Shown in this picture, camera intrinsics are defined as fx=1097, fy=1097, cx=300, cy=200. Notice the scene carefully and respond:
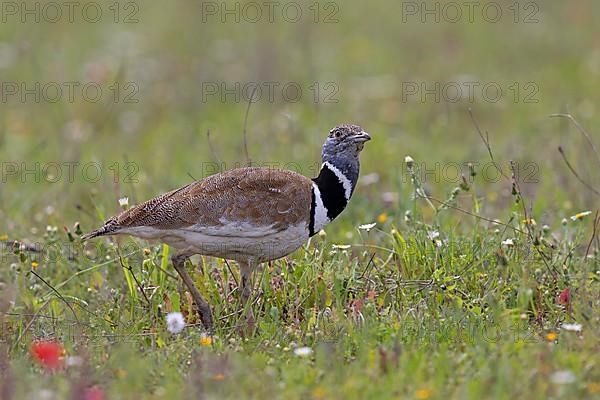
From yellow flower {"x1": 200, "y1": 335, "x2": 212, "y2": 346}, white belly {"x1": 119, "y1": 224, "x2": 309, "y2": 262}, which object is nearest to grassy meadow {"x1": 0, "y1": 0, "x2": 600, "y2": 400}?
yellow flower {"x1": 200, "y1": 335, "x2": 212, "y2": 346}

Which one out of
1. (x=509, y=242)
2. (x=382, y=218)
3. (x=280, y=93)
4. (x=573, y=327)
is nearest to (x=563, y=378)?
(x=573, y=327)

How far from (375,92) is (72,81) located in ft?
10.7

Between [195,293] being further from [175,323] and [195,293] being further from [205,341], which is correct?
[205,341]

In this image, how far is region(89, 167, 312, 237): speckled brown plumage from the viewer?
5746 millimetres

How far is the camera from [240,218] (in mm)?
5750

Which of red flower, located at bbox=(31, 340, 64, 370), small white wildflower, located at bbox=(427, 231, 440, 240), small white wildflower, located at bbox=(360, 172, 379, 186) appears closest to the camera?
red flower, located at bbox=(31, 340, 64, 370)

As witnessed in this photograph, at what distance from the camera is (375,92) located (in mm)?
11781

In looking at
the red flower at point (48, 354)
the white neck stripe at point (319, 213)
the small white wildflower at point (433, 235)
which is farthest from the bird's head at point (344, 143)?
the red flower at point (48, 354)

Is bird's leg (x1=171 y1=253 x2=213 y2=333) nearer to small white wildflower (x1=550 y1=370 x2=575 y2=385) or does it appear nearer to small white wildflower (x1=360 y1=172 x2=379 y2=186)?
small white wildflower (x1=550 y1=370 x2=575 y2=385)

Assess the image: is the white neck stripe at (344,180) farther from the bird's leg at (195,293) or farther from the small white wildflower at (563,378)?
the small white wildflower at (563,378)

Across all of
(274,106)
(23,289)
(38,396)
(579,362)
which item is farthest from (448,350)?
(274,106)

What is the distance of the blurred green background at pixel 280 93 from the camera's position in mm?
9055

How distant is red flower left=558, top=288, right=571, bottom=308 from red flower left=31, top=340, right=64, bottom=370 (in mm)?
2606

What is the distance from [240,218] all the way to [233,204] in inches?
3.5
